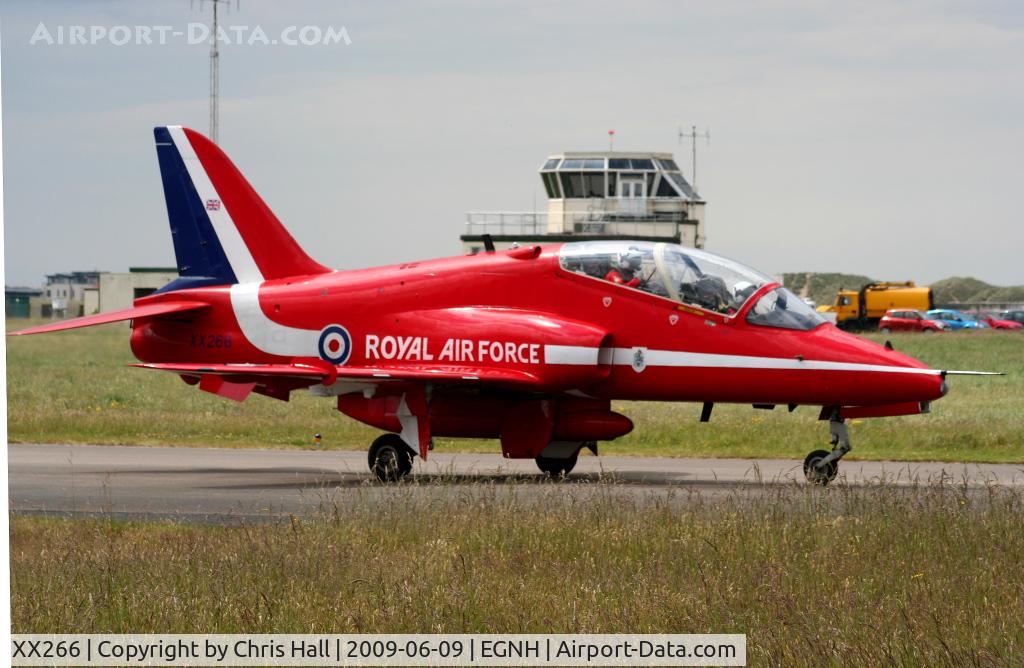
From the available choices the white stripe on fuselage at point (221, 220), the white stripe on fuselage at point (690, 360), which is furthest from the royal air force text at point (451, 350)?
the white stripe on fuselage at point (221, 220)

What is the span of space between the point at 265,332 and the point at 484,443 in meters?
5.80

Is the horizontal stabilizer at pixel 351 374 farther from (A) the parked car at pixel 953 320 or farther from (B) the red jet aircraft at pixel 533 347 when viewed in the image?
(A) the parked car at pixel 953 320

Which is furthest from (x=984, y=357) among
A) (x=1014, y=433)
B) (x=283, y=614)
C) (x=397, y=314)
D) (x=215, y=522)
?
(x=283, y=614)

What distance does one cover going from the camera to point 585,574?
862 cm

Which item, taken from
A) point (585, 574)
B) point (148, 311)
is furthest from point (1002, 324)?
point (585, 574)

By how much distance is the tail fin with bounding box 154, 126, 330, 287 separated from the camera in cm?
A: 1761

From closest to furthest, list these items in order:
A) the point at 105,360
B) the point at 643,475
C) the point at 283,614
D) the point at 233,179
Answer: the point at 283,614 → the point at 643,475 → the point at 233,179 → the point at 105,360

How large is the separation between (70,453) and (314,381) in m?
5.02

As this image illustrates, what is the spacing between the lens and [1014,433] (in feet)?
67.4

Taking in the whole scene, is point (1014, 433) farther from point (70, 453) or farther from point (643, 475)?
point (70, 453)

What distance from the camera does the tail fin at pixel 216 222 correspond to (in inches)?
693

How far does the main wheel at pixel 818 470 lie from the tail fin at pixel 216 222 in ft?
22.2

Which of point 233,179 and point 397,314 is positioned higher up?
point 233,179

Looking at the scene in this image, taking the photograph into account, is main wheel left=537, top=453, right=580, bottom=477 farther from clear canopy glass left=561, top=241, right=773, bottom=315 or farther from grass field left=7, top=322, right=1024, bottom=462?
grass field left=7, top=322, right=1024, bottom=462
